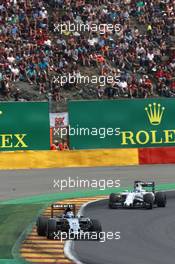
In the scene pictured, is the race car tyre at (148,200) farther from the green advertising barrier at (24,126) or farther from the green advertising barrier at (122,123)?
the green advertising barrier at (24,126)

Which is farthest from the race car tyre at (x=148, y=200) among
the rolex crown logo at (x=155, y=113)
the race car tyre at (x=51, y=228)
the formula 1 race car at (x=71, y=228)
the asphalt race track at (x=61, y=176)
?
the rolex crown logo at (x=155, y=113)

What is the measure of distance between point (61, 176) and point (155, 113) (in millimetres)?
5377

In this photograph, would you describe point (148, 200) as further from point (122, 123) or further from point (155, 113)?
point (155, 113)

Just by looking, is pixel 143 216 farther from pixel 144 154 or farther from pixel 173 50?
pixel 173 50

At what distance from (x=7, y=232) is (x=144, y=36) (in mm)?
24893

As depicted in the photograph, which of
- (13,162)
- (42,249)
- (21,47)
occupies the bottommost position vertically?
(42,249)

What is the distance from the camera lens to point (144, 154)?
29.8 m

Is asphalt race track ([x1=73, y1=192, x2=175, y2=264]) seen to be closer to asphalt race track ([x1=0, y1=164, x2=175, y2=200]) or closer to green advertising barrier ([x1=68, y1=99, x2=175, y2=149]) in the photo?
asphalt race track ([x1=0, y1=164, x2=175, y2=200])

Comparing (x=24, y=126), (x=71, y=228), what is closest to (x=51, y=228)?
(x=71, y=228)

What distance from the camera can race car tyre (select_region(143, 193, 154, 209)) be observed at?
67.6 ft

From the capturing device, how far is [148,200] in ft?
67.6

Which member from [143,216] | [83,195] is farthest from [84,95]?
[143,216]

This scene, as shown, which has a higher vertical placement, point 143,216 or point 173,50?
point 173,50

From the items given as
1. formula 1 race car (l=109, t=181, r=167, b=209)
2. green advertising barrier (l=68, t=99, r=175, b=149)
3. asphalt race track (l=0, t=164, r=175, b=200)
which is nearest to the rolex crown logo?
green advertising barrier (l=68, t=99, r=175, b=149)
